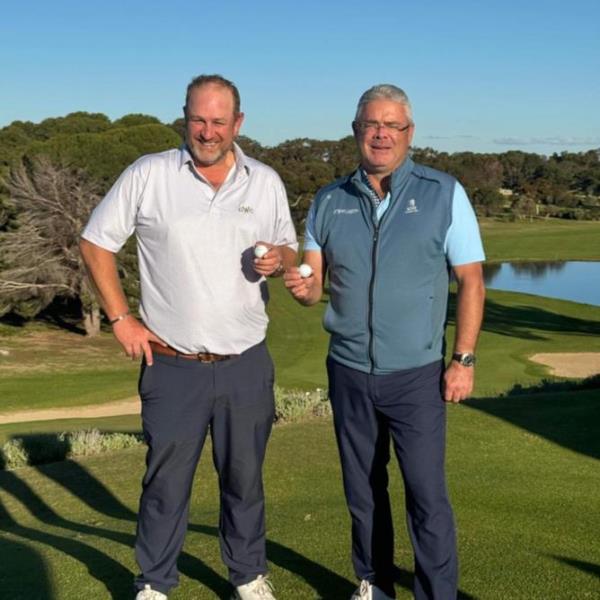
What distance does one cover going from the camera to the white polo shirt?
4.11 metres

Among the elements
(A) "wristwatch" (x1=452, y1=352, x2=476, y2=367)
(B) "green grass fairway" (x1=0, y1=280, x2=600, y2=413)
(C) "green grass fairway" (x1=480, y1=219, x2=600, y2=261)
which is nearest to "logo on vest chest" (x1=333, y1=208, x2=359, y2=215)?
(A) "wristwatch" (x1=452, y1=352, x2=476, y2=367)

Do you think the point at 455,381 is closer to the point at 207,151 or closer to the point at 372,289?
the point at 372,289

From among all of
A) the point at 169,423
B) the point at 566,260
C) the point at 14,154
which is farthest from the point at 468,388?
the point at 566,260

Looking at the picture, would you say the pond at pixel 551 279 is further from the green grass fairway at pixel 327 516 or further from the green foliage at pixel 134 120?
the green grass fairway at pixel 327 516

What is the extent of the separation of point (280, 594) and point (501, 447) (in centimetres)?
432

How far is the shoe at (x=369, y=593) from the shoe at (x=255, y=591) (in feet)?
1.31

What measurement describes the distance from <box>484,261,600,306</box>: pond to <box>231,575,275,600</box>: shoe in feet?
150

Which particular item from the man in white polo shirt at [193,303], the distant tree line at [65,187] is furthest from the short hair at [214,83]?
the distant tree line at [65,187]

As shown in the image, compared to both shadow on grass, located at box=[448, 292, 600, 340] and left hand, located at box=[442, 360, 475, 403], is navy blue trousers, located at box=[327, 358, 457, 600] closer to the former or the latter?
left hand, located at box=[442, 360, 475, 403]

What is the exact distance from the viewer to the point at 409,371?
397 cm

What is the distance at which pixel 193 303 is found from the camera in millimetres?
4145

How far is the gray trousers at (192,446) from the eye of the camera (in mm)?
4188

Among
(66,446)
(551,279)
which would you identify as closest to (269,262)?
(66,446)

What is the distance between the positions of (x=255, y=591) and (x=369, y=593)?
517mm
